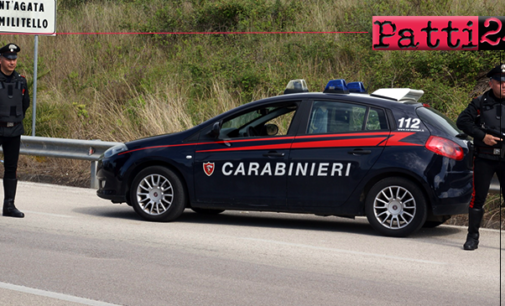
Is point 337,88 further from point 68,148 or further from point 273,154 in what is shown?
point 68,148

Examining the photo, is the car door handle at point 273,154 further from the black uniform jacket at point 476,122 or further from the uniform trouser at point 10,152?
the uniform trouser at point 10,152

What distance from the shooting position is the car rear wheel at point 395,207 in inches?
303

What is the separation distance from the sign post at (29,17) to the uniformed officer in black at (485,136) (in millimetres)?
10255

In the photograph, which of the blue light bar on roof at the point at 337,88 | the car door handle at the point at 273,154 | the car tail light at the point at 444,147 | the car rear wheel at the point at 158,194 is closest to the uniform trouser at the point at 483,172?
the car tail light at the point at 444,147

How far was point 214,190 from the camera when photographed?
8461 mm

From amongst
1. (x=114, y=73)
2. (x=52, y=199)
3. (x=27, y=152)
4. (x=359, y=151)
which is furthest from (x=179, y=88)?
(x=359, y=151)

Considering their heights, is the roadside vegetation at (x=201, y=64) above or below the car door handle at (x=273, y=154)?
above

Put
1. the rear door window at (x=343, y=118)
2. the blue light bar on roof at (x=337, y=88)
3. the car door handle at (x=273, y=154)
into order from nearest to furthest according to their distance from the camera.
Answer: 1. the rear door window at (x=343, y=118)
2. the car door handle at (x=273, y=154)
3. the blue light bar on roof at (x=337, y=88)

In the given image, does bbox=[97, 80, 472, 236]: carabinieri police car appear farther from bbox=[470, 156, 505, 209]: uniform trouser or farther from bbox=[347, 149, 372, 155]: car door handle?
bbox=[470, 156, 505, 209]: uniform trouser

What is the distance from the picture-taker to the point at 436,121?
793 centimetres

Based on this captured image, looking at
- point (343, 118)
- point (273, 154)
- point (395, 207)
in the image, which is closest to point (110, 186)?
point (273, 154)

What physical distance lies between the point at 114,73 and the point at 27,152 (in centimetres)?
621
